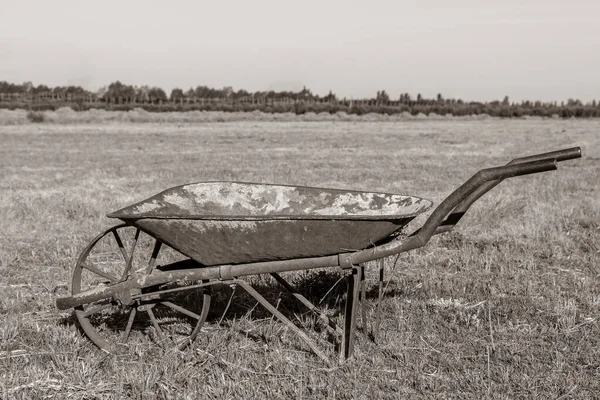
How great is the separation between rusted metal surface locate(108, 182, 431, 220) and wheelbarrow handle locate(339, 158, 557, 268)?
0.57 metres

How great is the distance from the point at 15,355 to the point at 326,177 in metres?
9.01

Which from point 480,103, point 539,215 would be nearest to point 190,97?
point 480,103

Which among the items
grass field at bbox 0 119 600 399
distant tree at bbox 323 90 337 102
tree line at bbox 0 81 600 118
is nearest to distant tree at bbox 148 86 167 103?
tree line at bbox 0 81 600 118

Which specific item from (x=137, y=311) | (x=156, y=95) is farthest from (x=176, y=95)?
(x=137, y=311)

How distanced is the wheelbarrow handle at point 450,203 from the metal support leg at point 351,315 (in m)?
0.09

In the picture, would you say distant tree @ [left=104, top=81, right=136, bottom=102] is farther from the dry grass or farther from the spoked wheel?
the spoked wheel

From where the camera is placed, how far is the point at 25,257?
19.0ft

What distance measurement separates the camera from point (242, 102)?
70.2 m

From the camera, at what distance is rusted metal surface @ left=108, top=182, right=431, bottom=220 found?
4.05m

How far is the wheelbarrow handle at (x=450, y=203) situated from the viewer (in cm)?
309

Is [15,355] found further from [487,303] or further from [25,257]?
[487,303]

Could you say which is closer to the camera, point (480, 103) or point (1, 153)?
point (1, 153)

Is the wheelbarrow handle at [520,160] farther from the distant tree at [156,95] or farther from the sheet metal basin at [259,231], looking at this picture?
the distant tree at [156,95]

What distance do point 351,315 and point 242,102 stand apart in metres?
68.2
